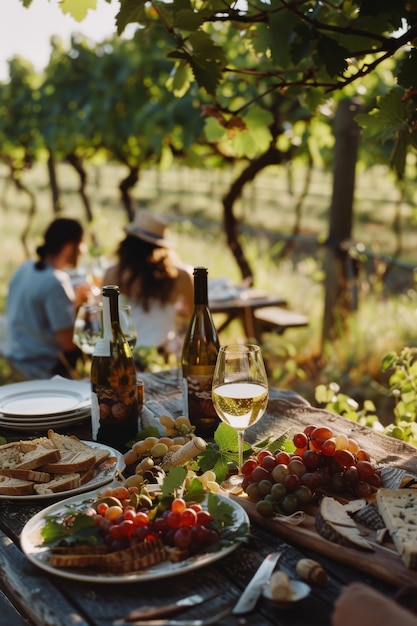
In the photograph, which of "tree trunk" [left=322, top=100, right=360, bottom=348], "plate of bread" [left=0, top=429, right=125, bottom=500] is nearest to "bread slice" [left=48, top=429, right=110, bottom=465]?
"plate of bread" [left=0, top=429, right=125, bottom=500]

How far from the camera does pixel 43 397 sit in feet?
7.24

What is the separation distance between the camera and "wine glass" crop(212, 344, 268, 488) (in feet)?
5.27

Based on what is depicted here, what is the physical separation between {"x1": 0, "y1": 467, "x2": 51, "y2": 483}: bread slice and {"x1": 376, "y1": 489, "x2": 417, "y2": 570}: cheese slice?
27.5 inches

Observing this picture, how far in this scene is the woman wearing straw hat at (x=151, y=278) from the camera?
4465 millimetres

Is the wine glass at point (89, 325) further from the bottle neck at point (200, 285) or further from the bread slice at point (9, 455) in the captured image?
the bread slice at point (9, 455)

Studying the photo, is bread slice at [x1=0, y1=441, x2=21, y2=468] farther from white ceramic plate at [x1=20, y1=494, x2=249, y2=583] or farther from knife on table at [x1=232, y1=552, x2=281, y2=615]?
knife on table at [x1=232, y1=552, x2=281, y2=615]

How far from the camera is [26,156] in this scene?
11523 millimetres

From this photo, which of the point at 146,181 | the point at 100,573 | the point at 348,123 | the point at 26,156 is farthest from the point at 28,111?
the point at 146,181

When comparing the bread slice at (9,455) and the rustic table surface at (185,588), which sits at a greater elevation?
the bread slice at (9,455)

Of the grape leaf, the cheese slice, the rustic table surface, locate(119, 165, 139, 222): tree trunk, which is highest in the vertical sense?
the grape leaf

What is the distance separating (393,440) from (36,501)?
887mm

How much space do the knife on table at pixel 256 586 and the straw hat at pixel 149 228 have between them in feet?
10.7

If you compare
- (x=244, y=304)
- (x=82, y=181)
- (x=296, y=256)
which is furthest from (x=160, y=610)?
(x=296, y=256)

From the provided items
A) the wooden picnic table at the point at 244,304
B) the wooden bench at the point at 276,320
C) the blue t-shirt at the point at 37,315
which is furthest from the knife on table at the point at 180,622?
the wooden bench at the point at 276,320
